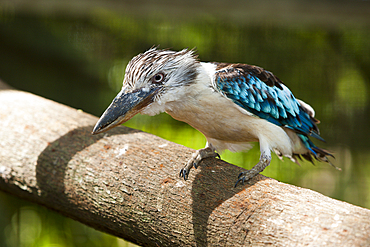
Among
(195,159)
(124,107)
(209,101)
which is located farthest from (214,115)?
(124,107)

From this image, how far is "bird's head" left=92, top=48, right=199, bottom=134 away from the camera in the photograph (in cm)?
105

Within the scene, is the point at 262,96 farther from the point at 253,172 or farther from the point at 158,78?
the point at 158,78

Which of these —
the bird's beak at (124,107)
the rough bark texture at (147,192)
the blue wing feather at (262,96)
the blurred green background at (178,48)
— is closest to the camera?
the rough bark texture at (147,192)

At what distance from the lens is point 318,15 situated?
2164mm

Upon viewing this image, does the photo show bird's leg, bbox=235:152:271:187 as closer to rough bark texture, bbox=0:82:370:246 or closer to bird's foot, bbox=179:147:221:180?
rough bark texture, bbox=0:82:370:246

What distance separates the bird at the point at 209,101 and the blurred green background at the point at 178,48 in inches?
49.1

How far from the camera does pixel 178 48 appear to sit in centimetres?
265

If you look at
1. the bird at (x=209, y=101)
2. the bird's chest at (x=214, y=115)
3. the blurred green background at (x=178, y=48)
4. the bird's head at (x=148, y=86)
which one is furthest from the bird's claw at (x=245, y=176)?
the blurred green background at (x=178, y=48)

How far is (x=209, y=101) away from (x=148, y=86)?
23 centimetres

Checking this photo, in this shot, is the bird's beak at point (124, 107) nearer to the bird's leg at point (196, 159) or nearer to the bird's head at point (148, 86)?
the bird's head at point (148, 86)

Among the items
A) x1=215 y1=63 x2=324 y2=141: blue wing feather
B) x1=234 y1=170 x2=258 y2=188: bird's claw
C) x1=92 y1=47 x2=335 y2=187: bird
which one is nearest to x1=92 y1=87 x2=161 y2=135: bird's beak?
x1=92 y1=47 x2=335 y2=187: bird

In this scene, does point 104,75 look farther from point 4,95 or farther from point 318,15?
point 318,15

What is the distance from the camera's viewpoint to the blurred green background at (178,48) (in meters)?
2.47

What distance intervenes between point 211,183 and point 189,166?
0.12m
